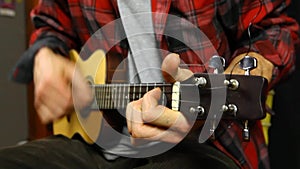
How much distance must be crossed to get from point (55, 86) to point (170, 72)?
0.35 meters

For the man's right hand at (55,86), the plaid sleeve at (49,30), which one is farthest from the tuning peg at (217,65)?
the plaid sleeve at (49,30)

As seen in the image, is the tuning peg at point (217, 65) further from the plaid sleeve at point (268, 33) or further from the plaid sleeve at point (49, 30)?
the plaid sleeve at point (49, 30)

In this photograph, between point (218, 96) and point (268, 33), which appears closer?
point (218, 96)

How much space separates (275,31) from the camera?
0.83 m

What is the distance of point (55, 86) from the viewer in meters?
0.87

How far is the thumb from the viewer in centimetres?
57

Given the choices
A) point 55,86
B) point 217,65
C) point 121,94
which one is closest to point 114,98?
point 121,94

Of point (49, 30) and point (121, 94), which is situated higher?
point (49, 30)

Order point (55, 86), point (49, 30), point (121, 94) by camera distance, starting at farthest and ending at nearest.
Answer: point (49, 30)
point (55, 86)
point (121, 94)

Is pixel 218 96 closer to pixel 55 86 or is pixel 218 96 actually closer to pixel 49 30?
pixel 55 86

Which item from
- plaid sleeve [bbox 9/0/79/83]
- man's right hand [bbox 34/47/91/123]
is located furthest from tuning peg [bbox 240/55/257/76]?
plaid sleeve [bbox 9/0/79/83]

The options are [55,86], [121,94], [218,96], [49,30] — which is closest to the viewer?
[218,96]

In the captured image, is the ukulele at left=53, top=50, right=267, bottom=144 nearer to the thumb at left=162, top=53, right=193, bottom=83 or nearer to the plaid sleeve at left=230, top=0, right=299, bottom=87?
the thumb at left=162, top=53, right=193, bottom=83

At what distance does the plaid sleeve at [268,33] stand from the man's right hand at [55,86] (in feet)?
1.07
